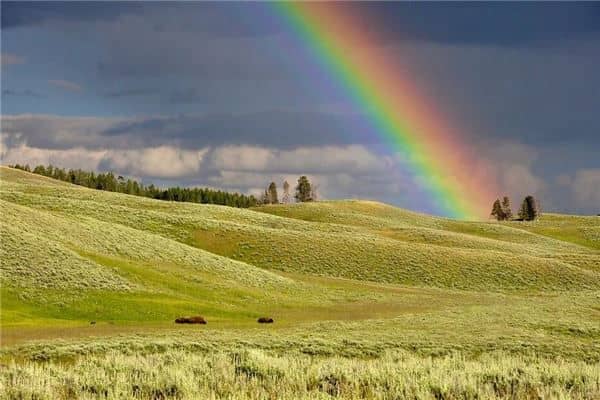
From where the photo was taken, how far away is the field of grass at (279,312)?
19.2 m

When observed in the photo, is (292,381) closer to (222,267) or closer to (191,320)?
(191,320)

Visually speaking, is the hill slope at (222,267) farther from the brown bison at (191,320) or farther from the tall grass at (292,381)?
the tall grass at (292,381)

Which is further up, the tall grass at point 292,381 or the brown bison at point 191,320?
the tall grass at point 292,381

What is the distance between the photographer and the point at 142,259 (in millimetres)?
71938

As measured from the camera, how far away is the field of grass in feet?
62.8

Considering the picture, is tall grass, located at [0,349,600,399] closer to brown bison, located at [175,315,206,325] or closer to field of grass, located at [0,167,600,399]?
field of grass, located at [0,167,600,399]

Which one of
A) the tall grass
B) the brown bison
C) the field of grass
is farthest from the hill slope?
the tall grass

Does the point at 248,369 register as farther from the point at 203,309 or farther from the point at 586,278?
the point at 586,278

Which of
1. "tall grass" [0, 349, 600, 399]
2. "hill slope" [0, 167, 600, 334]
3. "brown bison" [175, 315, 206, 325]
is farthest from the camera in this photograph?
"hill slope" [0, 167, 600, 334]

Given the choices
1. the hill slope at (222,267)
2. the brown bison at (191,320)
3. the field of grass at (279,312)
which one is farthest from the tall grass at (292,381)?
the hill slope at (222,267)

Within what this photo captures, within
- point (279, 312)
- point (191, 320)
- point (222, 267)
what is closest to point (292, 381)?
point (191, 320)

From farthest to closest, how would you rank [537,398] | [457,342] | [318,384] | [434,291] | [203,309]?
[434,291] → [203,309] → [457,342] → [318,384] → [537,398]

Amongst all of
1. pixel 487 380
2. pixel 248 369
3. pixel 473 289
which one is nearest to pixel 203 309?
pixel 248 369

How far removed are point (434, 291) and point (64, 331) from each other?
47.7 meters
